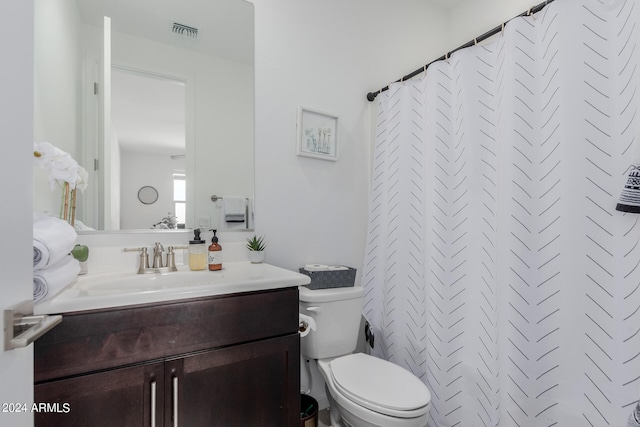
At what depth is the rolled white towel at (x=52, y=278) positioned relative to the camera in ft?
2.64

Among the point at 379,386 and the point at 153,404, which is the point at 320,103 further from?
the point at 153,404

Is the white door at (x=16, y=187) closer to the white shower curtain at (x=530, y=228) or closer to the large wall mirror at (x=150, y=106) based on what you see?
the large wall mirror at (x=150, y=106)

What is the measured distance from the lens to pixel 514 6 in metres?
1.94

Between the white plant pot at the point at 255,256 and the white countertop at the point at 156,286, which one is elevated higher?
the white plant pot at the point at 255,256

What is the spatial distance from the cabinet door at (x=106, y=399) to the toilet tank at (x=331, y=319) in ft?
2.43

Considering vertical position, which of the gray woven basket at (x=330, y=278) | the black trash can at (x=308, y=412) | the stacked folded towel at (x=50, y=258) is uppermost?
the stacked folded towel at (x=50, y=258)

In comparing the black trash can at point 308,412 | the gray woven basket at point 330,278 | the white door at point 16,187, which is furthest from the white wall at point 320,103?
the white door at point 16,187

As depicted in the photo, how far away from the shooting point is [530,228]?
117cm

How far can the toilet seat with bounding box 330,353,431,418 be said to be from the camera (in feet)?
3.79

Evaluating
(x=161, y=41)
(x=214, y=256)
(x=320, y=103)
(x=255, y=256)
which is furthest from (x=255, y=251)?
(x=161, y=41)

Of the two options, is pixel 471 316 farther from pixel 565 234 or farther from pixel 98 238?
pixel 98 238

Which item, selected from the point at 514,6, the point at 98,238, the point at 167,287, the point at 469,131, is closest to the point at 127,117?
the point at 98,238

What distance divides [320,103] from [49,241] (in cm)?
147

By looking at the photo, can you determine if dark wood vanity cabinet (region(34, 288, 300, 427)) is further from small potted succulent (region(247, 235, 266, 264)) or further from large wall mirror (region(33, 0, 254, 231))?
large wall mirror (region(33, 0, 254, 231))
